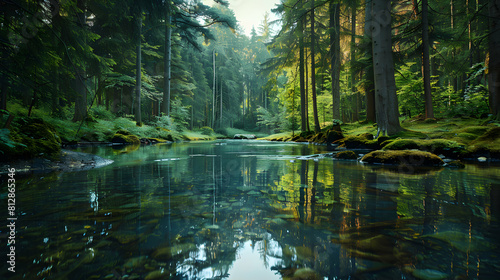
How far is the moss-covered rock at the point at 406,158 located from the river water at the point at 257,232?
227cm

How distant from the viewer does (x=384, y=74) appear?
344 inches

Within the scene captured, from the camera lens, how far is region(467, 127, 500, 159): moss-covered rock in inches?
219

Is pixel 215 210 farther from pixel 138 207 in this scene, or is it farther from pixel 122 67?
pixel 122 67

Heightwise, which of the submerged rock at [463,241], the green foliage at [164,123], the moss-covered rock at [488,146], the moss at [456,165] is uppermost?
the green foliage at [164,123]

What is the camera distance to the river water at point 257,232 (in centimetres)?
109

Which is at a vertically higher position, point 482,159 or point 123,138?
point 123,138

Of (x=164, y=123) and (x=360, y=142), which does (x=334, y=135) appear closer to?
(x=360, y=142)

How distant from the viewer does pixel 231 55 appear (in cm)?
4266

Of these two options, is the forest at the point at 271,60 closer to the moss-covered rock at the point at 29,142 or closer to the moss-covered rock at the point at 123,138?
the moss-covered rock at the point at 29,142

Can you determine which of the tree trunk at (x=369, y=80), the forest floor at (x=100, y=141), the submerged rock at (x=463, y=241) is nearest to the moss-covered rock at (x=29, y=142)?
the forest floor at (x=100, y=141)

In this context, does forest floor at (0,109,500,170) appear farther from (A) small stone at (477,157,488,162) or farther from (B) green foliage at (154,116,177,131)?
(B) green foliage at (154,116,177,131)

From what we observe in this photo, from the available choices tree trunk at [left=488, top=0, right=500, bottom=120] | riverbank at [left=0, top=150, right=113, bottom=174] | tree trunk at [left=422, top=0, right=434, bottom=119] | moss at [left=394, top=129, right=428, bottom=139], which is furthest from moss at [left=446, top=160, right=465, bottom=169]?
tree trunk at [left=422, top=0, right=434, bottom=119]

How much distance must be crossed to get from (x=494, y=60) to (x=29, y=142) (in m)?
14.8

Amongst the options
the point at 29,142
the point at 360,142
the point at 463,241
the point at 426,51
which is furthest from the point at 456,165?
the point at 426,51
